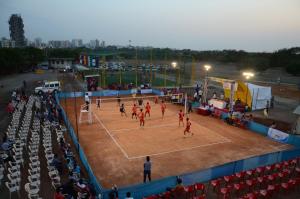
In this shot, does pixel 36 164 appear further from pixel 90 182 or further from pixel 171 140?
pixel 171 140

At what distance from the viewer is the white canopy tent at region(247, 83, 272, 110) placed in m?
29.9

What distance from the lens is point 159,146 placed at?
18734mm

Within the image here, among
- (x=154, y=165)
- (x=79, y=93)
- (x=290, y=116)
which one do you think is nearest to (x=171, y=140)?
(x=154, y=165)

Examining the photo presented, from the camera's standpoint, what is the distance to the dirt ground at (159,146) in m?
15.3

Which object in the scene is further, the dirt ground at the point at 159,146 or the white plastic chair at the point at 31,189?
the dirt ground at the point at 159,146

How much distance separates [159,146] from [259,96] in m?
17.4

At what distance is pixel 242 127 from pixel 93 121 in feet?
46.8

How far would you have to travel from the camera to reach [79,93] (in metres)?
38.2

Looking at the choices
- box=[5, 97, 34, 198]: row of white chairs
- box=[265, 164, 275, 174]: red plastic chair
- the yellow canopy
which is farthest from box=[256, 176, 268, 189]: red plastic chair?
the yellow canopy

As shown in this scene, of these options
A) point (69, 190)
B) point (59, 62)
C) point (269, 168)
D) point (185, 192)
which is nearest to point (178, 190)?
point (185, 192)

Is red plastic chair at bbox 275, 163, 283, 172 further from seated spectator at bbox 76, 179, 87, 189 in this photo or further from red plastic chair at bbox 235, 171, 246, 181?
seated spectator at bbox 76, 179, 87, 189

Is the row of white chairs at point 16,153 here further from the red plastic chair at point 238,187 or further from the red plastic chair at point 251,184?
the red plastic chair at point 251,184

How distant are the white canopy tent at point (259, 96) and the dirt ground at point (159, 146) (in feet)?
23.7

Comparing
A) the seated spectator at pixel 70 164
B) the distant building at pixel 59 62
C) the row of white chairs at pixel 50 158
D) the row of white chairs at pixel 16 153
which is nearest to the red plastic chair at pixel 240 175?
the seated spectator at pixel 70 164
